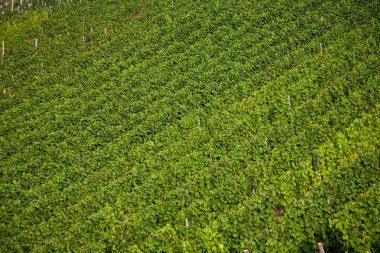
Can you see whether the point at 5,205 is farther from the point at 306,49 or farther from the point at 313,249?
the point at 306,49

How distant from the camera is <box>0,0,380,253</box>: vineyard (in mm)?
9680

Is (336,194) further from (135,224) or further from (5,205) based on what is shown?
(5,205)

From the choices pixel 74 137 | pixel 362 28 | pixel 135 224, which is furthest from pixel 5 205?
→ pixel 362 28

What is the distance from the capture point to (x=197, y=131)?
1397 centimetres

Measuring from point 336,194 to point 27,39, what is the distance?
2127 centimetres

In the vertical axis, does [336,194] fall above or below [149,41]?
below

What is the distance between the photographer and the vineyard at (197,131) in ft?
31.8

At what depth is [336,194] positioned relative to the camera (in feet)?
32.1

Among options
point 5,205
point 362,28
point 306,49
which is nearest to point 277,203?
point 5,205

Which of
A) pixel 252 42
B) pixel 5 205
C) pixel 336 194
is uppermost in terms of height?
pixel 252 42

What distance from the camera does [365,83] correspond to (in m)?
14.7

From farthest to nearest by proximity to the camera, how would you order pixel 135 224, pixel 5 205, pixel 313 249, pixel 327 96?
1. pixel 327 96
2. pixel 5 205
3. pixel 135 224
4. pixel 313 249

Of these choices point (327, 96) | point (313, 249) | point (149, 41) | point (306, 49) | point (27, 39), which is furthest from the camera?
point (27, 39)

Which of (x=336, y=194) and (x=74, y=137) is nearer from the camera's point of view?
(x=336, y=194)
